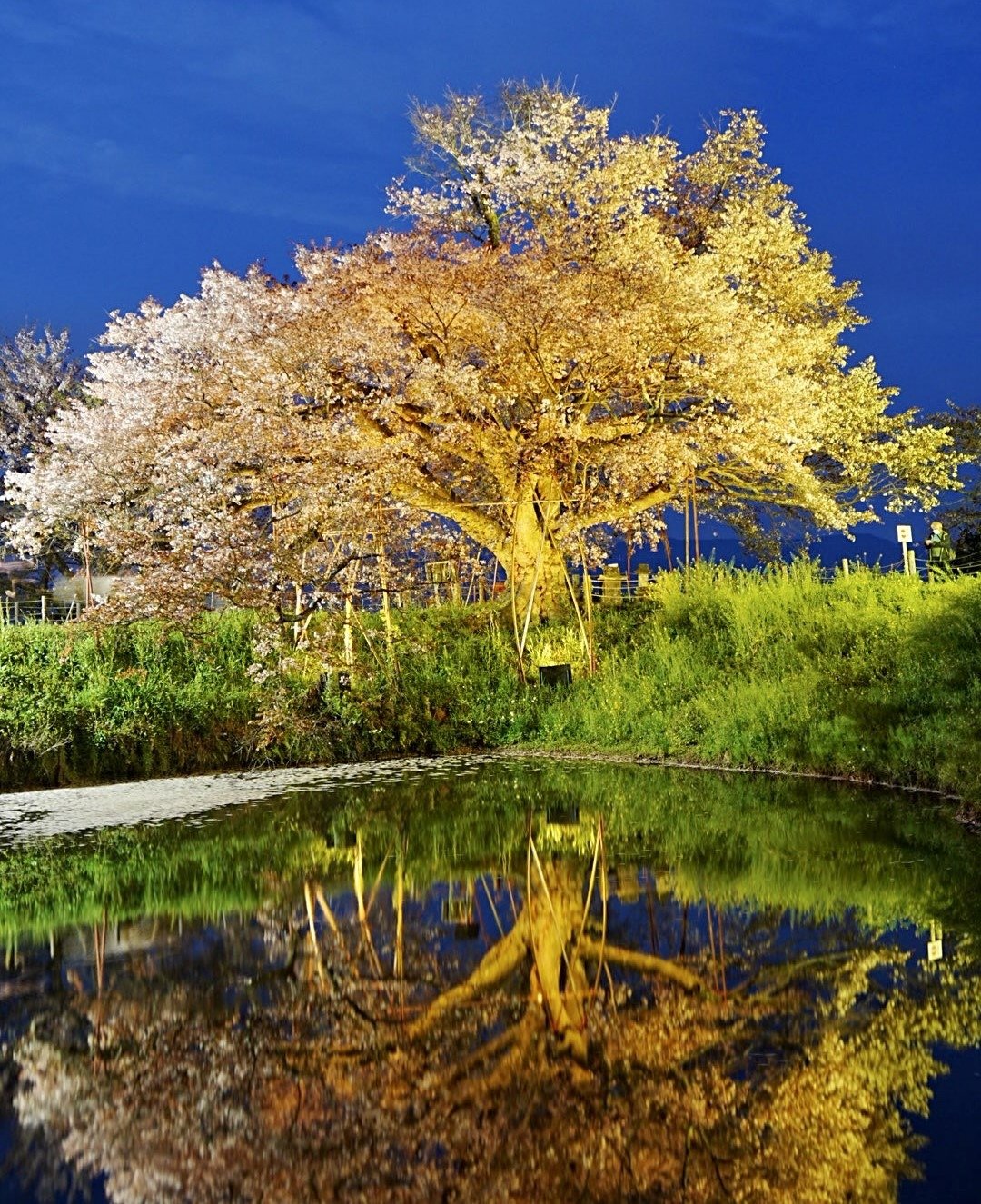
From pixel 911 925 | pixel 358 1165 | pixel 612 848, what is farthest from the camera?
pixel 612 848

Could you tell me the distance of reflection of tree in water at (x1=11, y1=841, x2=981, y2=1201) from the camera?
3396 mm

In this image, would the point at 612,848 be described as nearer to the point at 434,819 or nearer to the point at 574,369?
the point at 434,819

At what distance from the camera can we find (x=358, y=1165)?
137 inches

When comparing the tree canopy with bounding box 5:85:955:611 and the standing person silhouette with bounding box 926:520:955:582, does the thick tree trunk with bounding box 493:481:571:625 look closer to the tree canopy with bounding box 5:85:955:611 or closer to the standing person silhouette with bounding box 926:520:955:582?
the tree canopy with bounding box 5:85:955:611

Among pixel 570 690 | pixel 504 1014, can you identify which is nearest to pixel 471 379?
pixel 570 690

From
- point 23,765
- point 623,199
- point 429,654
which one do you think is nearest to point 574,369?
point 623,199

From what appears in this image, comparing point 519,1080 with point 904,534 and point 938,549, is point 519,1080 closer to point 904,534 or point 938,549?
point 938,549

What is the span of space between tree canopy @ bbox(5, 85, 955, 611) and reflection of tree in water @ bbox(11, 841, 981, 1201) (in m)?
10.8

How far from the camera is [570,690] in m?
15.9

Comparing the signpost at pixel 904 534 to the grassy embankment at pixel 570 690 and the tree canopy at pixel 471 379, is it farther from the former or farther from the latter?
the grassy embankment at pixel 570 690

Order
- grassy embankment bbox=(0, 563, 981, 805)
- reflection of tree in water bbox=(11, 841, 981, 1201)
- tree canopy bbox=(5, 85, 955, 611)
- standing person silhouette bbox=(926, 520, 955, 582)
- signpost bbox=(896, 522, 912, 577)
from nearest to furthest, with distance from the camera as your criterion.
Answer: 1. reflection of tree in water bbox=(11, 841, 981, 1201)
2. grassy embankment bbox=(0, 563, 981, 805)
3. tree canopy bbox=(5, 85, 955, 611)
4. standing person silhouette bbox=(926, 520, 955, 582)
5. signpost bbox=(896, 522, 912, 577)

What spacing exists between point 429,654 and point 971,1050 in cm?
1305

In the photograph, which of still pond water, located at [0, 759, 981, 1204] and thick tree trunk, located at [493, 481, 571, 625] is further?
thick tree trunk, located at [493, 481, 571, 625]

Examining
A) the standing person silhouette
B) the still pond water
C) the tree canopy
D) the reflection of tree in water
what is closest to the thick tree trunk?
the tree canopy
